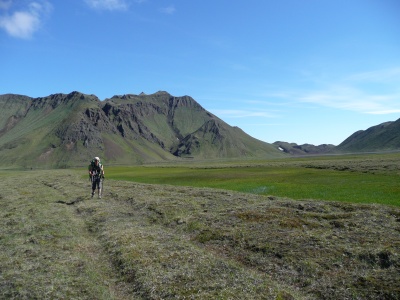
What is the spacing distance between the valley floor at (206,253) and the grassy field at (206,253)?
0.05 metres

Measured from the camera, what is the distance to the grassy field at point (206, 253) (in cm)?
1188

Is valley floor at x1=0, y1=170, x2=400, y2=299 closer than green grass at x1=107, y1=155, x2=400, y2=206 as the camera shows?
Yes

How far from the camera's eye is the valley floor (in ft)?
39.0

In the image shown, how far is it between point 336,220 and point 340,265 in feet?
25.6

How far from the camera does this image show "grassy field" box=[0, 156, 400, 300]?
1188 cm

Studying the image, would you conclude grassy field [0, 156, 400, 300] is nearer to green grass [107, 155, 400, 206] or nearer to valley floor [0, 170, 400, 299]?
valley floor [0, 170, 400, 299]

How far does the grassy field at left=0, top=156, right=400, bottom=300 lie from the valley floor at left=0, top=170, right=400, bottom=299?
0.05 meters

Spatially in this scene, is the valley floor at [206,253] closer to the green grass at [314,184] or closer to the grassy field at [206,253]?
the grassy field at [206,253]

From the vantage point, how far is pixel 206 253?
15852 millimetres

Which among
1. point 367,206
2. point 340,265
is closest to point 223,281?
point 340,265

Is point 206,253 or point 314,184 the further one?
point 314,184

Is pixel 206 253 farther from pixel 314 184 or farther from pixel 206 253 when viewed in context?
pixel 314 184

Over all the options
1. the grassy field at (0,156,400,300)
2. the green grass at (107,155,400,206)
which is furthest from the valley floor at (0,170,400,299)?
the green grass at (107,155,400,206)

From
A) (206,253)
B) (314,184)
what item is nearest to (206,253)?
(206,253)
